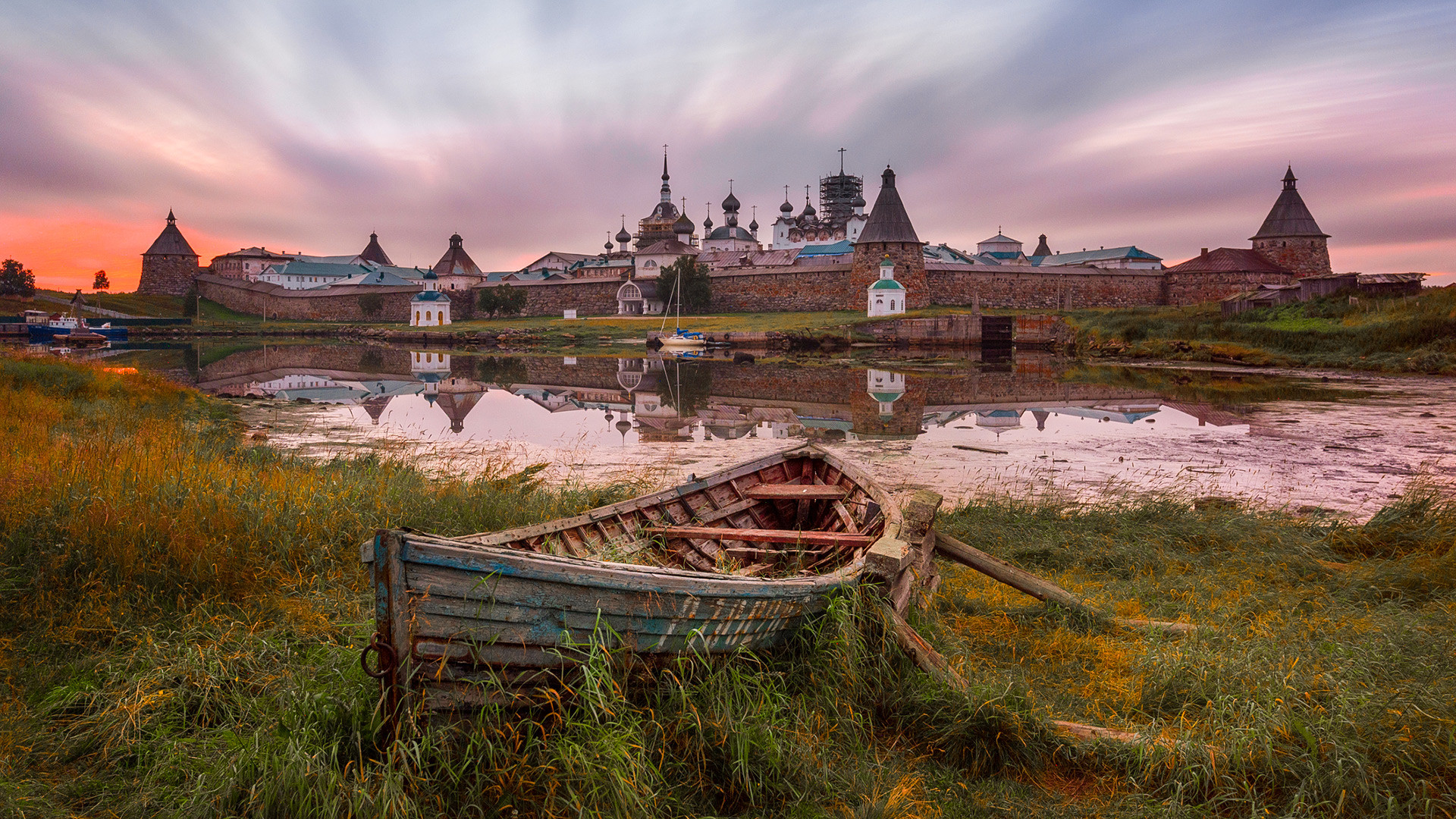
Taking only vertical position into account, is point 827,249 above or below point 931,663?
above

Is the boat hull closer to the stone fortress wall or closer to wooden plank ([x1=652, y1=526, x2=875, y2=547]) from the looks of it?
wooden plank ([x1=652, y1=526, x2=875, y2=547])

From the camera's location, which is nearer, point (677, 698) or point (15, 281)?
point (677, 698)

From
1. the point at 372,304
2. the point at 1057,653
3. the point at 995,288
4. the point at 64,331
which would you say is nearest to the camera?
the point at 1057,653

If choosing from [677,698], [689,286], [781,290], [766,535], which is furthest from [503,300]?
[677,698]

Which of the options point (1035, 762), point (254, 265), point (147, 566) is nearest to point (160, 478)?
point (147, 566)

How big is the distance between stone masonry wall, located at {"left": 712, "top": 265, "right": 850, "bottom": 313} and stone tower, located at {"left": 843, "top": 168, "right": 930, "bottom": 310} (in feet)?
5.20

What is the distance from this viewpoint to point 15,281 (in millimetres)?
67188

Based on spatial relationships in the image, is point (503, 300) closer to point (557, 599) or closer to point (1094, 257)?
point (1094, 257)

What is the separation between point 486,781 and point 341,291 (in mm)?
77236

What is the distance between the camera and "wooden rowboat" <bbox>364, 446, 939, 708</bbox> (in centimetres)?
277

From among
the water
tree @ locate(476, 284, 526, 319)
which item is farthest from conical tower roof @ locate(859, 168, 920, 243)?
tree @ locate(476, 284, 526, 319)

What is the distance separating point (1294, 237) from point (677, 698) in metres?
59.4

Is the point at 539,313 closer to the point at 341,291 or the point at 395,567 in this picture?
the point at 341,291

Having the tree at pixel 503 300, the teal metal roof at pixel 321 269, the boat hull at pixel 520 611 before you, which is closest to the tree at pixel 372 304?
the tree at pixel 503 300
